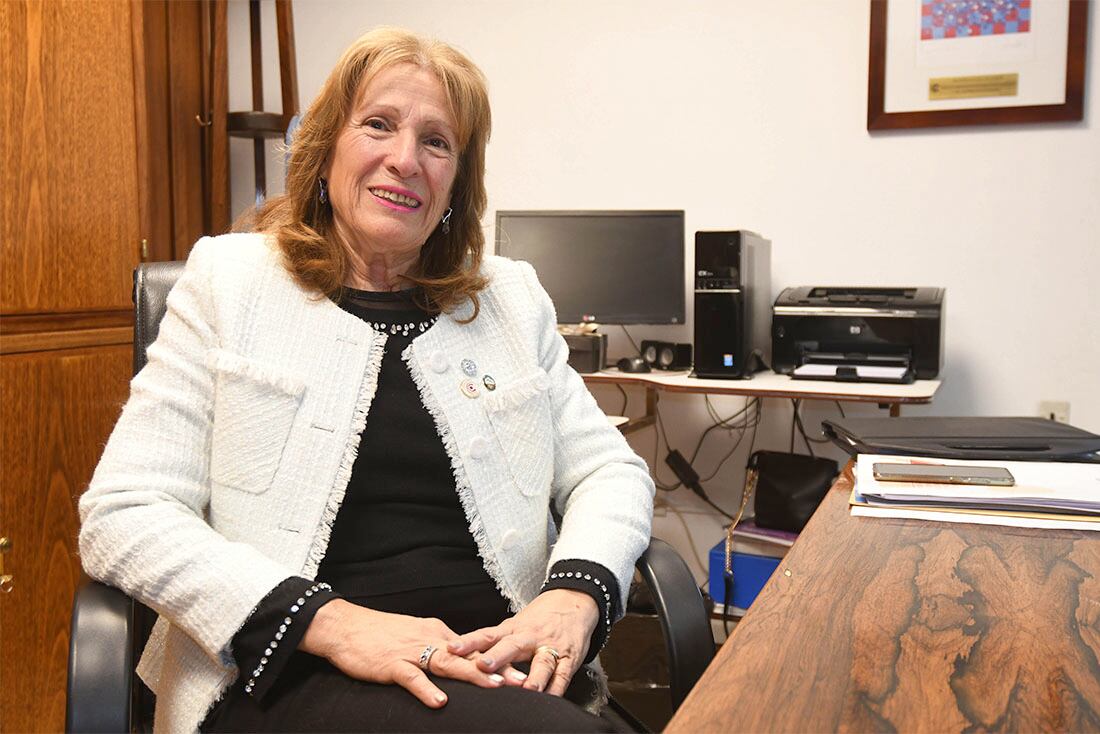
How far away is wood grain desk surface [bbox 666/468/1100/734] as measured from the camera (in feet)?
2.25

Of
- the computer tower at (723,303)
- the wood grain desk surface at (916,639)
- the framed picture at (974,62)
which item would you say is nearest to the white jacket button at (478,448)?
the wood grain desk surface at (916,639)

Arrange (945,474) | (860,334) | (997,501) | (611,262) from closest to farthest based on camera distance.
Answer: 1. (997,501)
2. (945,474)
3. (860,334)
4. (611,262)

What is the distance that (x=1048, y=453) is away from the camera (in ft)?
4.70

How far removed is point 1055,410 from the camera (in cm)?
281

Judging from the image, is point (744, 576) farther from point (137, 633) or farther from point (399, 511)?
point (137, 633)

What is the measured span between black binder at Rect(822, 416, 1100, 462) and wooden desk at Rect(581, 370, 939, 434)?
0.76 meters

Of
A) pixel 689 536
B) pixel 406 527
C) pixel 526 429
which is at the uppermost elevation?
pixel 526 429

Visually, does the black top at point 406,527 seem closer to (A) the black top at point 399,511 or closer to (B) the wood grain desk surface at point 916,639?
(A) the black top at point 399,511

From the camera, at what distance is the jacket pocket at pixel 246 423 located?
4.00ft

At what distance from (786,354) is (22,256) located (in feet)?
6.30

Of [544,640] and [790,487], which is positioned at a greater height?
[544,640]

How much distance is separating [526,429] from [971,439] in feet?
2.19

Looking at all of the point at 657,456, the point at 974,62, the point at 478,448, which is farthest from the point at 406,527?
the point at 974,62

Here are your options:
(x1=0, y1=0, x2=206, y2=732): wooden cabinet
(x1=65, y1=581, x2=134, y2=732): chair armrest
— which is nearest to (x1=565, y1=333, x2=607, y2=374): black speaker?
(x1=0, y1=0, x2=206, y2=732): wooden cabinet
